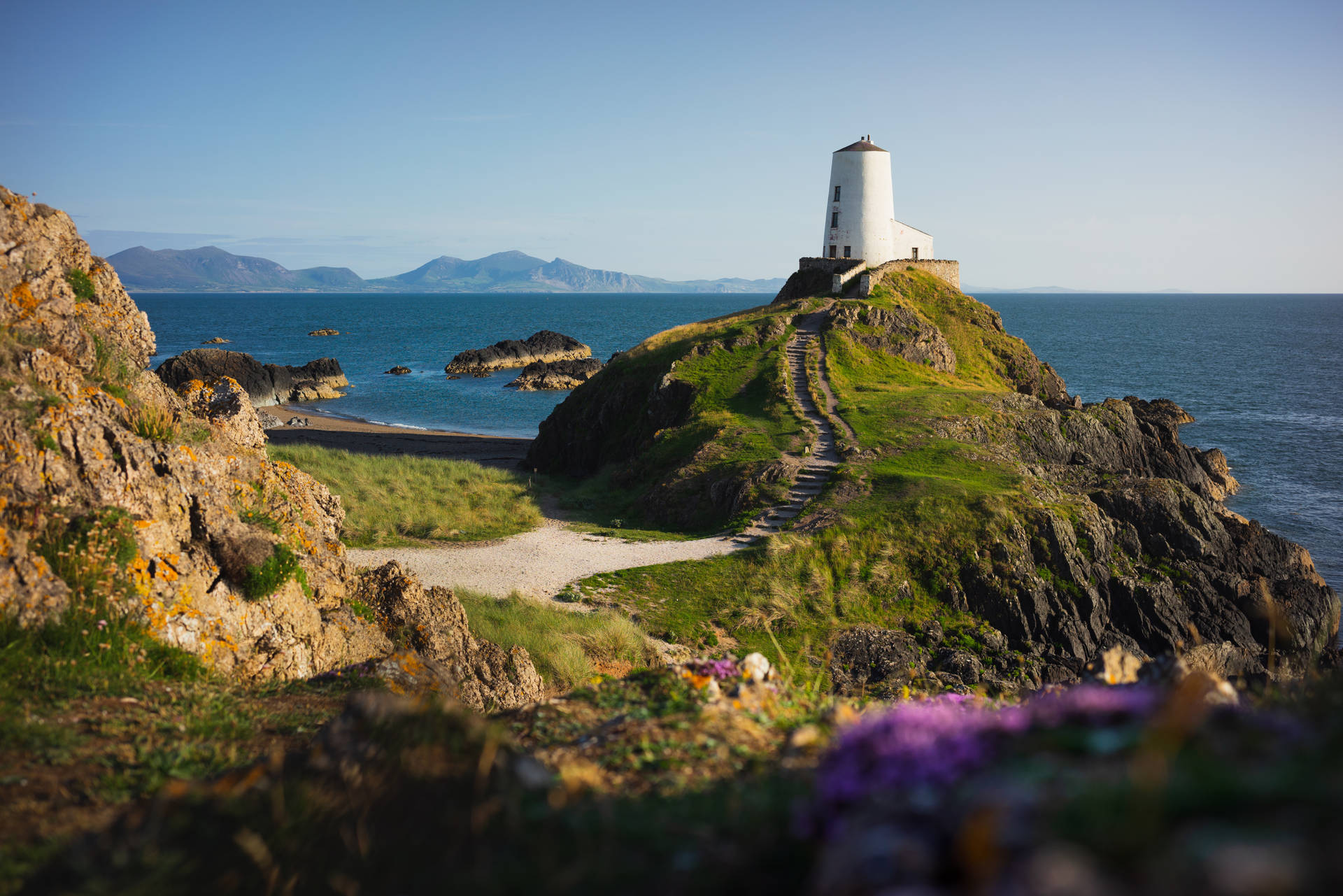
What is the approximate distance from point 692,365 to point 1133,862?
138 ft

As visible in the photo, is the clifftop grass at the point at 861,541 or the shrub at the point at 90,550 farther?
the clifftop grass at the point at 861,541

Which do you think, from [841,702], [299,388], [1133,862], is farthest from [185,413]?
[299,388]

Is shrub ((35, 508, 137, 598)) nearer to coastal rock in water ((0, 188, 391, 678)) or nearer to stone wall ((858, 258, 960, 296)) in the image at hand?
coastal rock in water ((0, 188, 391, 678))

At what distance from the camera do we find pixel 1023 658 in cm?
2247

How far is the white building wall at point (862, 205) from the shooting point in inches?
2292

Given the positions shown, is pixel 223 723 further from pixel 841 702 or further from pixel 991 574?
pixel 991 574

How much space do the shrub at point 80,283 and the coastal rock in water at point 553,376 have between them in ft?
235

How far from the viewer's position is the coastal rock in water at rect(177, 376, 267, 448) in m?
15.1

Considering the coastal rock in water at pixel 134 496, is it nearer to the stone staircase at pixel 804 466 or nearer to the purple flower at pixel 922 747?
the purple flower at pixel 922 747

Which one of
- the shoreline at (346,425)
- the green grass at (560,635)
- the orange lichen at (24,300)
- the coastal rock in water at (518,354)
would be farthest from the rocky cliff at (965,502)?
the coastal rock in water at (518,354)

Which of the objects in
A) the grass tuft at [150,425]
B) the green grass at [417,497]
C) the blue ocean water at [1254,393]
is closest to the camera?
the grass tuft at [150,425]

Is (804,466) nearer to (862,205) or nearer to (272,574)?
(272,574)

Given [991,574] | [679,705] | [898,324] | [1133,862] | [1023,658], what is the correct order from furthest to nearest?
[898,324] < [991,574] < [1023,658] < [679,705] < [1133,862]

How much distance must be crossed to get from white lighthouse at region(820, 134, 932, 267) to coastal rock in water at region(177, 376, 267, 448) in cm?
5001
